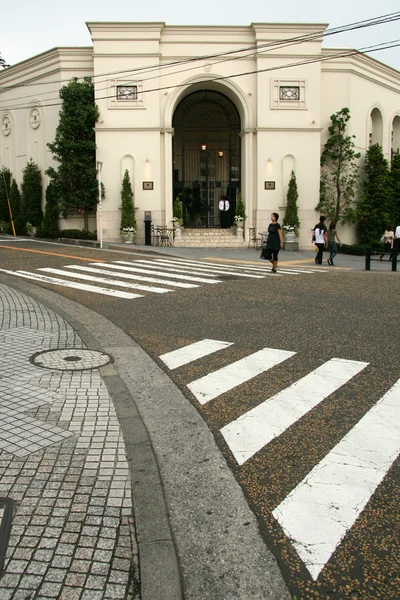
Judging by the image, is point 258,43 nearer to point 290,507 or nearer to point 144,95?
point 144,95

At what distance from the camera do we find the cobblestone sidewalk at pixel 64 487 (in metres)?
2.79

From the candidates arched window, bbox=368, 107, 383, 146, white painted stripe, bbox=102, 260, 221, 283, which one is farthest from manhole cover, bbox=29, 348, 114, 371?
arched window, bbox=368, 107, 383, 146

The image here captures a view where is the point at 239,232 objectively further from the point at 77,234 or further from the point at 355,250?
the point at 77,234

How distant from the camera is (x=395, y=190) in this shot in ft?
103

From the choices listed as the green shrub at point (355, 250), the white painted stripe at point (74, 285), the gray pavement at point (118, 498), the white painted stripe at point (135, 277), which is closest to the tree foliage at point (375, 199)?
the green shrub at point (355, 250)

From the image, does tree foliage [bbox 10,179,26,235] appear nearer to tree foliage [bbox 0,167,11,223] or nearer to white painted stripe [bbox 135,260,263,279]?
tree foliage [bbox 0,167,11,223]

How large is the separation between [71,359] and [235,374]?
2.05 meters

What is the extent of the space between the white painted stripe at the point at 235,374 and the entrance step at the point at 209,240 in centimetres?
1994

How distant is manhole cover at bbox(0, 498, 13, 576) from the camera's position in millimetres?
2976

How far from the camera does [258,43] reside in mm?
26641

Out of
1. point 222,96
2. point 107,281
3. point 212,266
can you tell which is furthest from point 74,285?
point 222,96

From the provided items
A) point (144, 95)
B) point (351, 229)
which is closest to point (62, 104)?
point (144, 95)

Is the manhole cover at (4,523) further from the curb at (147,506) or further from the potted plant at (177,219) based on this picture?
the potted plant at (177,219)

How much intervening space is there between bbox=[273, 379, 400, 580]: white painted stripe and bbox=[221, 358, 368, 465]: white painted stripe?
21.9 inches
